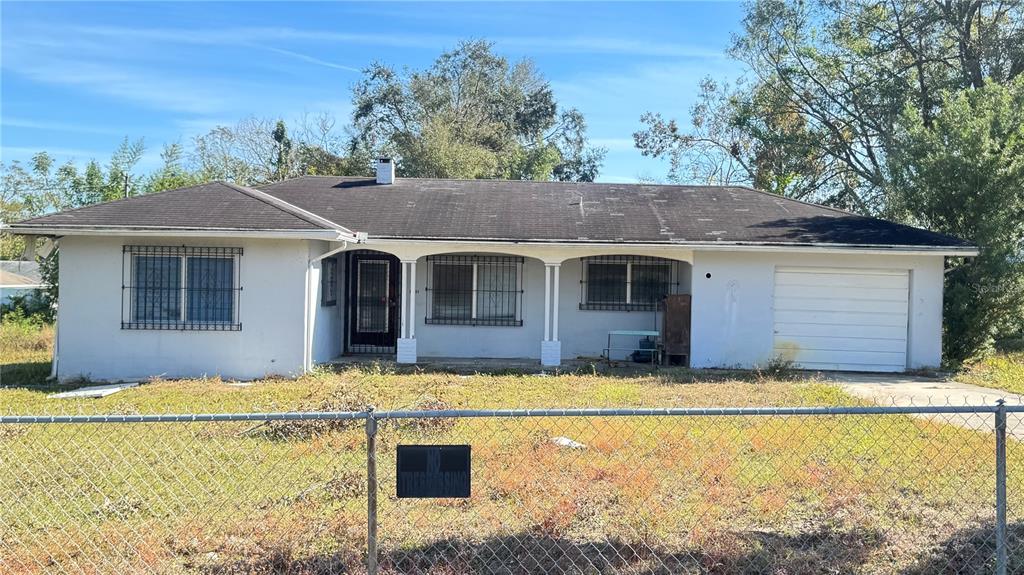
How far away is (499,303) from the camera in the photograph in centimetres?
1584

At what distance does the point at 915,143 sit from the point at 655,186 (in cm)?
548

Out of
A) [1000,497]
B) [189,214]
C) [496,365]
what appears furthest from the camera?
[496,365]

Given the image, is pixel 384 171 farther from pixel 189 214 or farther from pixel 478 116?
pixel 478 116

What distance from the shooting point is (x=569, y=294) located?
15836 millimetres

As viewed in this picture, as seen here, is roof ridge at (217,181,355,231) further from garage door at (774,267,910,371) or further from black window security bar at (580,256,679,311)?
garage door at (774,267,910,371)

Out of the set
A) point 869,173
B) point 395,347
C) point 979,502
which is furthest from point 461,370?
point 869,173

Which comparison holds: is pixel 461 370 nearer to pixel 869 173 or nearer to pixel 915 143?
pixel 915 143

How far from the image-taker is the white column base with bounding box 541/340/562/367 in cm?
1447

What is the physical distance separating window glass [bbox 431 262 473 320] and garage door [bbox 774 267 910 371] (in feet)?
19.6

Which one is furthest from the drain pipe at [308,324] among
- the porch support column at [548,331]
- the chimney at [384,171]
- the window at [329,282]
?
the chimney at [384,171]

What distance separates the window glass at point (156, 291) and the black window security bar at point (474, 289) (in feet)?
16.0

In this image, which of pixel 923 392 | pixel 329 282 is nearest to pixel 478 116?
pixel 329 282

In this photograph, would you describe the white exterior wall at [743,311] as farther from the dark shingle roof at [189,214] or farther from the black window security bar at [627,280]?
the dark shingle roof at [189,214]

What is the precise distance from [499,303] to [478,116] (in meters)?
22.8
